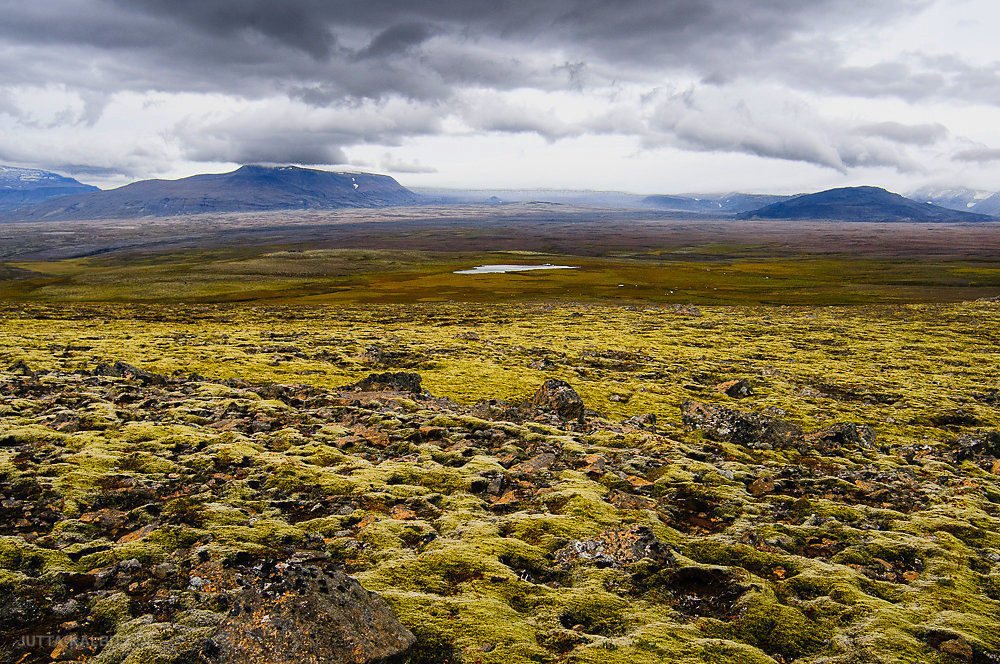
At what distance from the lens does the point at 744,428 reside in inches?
824

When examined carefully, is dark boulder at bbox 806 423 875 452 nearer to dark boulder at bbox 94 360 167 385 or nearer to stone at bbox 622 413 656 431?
stone at bbox 622 413 656 431

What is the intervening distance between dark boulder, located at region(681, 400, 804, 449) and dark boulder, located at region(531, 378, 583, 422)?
463cm

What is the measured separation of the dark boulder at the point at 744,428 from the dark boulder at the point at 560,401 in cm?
463

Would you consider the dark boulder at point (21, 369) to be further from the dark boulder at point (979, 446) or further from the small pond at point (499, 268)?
the small pond at point (499, 268)

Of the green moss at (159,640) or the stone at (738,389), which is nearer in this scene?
the green moss at (159,640)

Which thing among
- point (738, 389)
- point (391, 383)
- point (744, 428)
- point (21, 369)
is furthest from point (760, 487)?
point (21, 369)

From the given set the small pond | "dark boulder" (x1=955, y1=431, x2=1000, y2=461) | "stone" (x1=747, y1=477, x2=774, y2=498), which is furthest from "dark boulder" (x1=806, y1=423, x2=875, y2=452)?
the small pond

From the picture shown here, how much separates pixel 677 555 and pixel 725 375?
25356 millimetres

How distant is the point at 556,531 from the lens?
12859mm

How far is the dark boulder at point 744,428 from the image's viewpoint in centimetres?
2045

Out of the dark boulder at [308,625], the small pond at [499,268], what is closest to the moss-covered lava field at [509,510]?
the dark boulder at [308,625]

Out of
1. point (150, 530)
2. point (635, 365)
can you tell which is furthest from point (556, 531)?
point (635, 365)

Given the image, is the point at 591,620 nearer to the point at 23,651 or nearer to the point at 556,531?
the point at 556,531

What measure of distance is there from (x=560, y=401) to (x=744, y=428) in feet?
24.5
